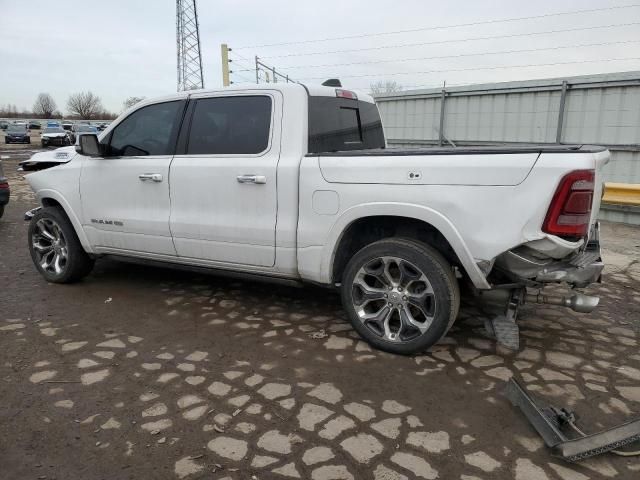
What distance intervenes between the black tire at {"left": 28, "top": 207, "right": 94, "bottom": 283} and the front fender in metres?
2.81

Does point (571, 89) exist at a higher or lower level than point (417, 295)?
A: higher

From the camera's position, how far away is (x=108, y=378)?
3.15 meters

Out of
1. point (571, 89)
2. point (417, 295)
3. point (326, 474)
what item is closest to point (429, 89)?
point (571, 89)

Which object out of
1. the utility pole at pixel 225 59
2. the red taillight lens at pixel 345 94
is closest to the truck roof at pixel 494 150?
the red taillight lens at pixel 345 94

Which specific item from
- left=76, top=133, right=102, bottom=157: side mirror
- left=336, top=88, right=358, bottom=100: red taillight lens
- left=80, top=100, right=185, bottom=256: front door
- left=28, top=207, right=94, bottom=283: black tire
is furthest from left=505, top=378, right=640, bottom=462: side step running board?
left=28, top=207, right=94, bottom=283: black tire

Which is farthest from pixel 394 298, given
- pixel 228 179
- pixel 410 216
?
pixel 228 179

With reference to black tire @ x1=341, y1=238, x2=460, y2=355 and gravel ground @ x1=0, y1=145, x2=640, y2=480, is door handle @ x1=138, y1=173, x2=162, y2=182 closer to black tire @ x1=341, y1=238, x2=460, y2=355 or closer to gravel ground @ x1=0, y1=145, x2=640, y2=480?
gravel ground @ x1=0, y1=145, x2=640, y2=480

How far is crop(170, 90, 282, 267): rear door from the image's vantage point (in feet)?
12.4

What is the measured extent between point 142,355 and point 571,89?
8.43 metres

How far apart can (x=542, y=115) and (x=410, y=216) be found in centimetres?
721

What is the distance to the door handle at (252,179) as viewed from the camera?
3740 millimetres

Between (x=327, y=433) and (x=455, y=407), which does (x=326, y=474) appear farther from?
(x=455, y=407)

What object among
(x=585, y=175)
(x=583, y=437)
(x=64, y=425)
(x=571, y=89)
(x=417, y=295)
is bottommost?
(x=64, y=425)

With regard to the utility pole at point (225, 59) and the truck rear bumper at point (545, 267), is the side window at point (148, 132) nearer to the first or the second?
the truck rear bumper at point (545, 267)
